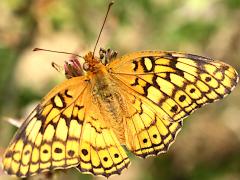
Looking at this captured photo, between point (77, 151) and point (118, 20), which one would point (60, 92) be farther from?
point (118, 20)

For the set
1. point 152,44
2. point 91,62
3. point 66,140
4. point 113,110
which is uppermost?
point 152,44

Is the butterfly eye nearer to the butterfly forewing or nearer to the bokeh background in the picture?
the butterfly forewing

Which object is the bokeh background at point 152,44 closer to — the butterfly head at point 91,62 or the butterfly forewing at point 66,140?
the butterfly head at point 91,62

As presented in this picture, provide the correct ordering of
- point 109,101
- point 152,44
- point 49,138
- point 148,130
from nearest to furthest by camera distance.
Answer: point 49,138 → point 148,130 → point 109,101 → point 152,44

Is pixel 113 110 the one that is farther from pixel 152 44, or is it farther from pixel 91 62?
pixel 152 44

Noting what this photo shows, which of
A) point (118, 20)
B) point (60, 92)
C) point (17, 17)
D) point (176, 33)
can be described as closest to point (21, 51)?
point (17, 17)

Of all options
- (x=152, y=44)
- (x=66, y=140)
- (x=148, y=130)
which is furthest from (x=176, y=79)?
(x=152, y=44)

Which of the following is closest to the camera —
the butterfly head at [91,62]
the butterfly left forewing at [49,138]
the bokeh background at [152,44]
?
the butterfly left forewing at [49,138]

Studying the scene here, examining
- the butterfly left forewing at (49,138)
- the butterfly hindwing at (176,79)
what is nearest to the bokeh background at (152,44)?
the butterfly hindwing at (176,79)
